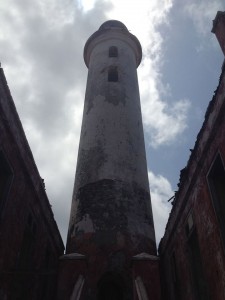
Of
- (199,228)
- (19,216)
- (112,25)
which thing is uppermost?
(112,25)

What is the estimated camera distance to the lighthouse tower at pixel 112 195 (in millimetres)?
10742

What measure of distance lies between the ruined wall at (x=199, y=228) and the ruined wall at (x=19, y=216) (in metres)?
3.61

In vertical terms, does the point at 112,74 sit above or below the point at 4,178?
above

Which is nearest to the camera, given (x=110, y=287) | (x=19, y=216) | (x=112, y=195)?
(x=19, y=216)

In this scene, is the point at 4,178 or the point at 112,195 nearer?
the point at 4,178

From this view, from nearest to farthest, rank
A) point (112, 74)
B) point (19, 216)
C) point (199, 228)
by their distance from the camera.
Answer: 1. point (199, 228)
2. point (19, 216)
3. point (112, 74)

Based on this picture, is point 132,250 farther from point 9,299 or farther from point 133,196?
point 9,299

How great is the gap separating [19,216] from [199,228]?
4439 millimetres

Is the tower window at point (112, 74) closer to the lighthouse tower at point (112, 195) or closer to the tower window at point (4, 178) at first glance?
the lighthouse tower at point (112, 195)

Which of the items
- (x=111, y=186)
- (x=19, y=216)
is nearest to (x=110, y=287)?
(x=111, y=186)

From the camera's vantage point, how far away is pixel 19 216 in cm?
861

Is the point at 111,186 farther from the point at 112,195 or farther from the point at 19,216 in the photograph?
the point at 19,216

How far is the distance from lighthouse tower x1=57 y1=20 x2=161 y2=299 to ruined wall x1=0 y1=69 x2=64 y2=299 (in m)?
1.12

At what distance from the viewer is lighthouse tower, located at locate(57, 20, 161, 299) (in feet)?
35.2
